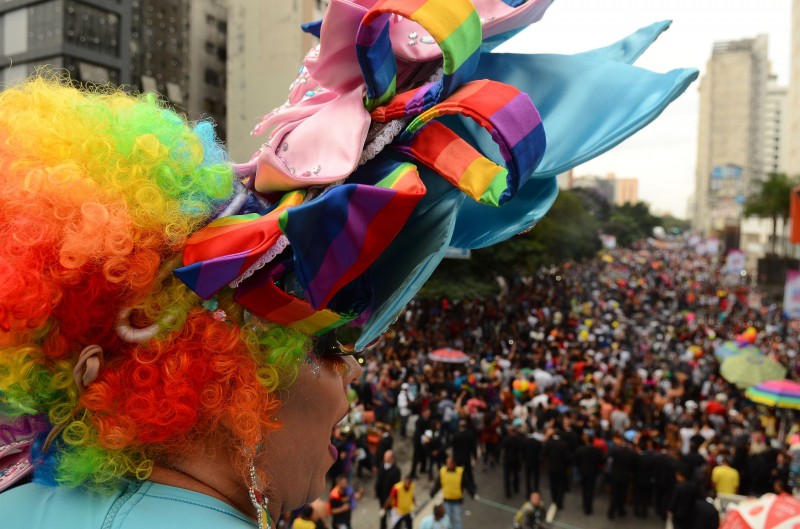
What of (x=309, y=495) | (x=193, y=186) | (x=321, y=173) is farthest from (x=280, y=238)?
(x=309, y=495)

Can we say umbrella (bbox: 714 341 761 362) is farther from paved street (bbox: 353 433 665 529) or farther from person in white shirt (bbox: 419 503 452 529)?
person in white shirt (bbox: 419 503 452 529)

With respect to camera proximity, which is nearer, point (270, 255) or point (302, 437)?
point (270, 255)

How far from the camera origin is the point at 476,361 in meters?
16.5

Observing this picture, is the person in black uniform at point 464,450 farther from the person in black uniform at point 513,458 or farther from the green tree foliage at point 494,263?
the green tree foliage at point 494,263

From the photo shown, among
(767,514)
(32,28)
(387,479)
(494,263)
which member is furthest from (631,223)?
(767,514)

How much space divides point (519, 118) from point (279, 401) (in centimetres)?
82

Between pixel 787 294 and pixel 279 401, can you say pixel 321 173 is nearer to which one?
pixel 279 401

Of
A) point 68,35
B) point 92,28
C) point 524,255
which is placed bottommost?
point 524,255

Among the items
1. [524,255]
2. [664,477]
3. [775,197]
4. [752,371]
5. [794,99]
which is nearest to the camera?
[664,477]

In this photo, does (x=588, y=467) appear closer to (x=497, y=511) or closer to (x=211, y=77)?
(x=497, y=511)

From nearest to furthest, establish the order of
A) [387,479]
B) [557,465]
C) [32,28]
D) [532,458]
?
[387,479], [557,465], [532,458], [32,28]

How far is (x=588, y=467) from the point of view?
895cm

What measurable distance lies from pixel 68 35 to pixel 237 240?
85.9 ft

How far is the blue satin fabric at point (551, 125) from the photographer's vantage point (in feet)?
4.54
